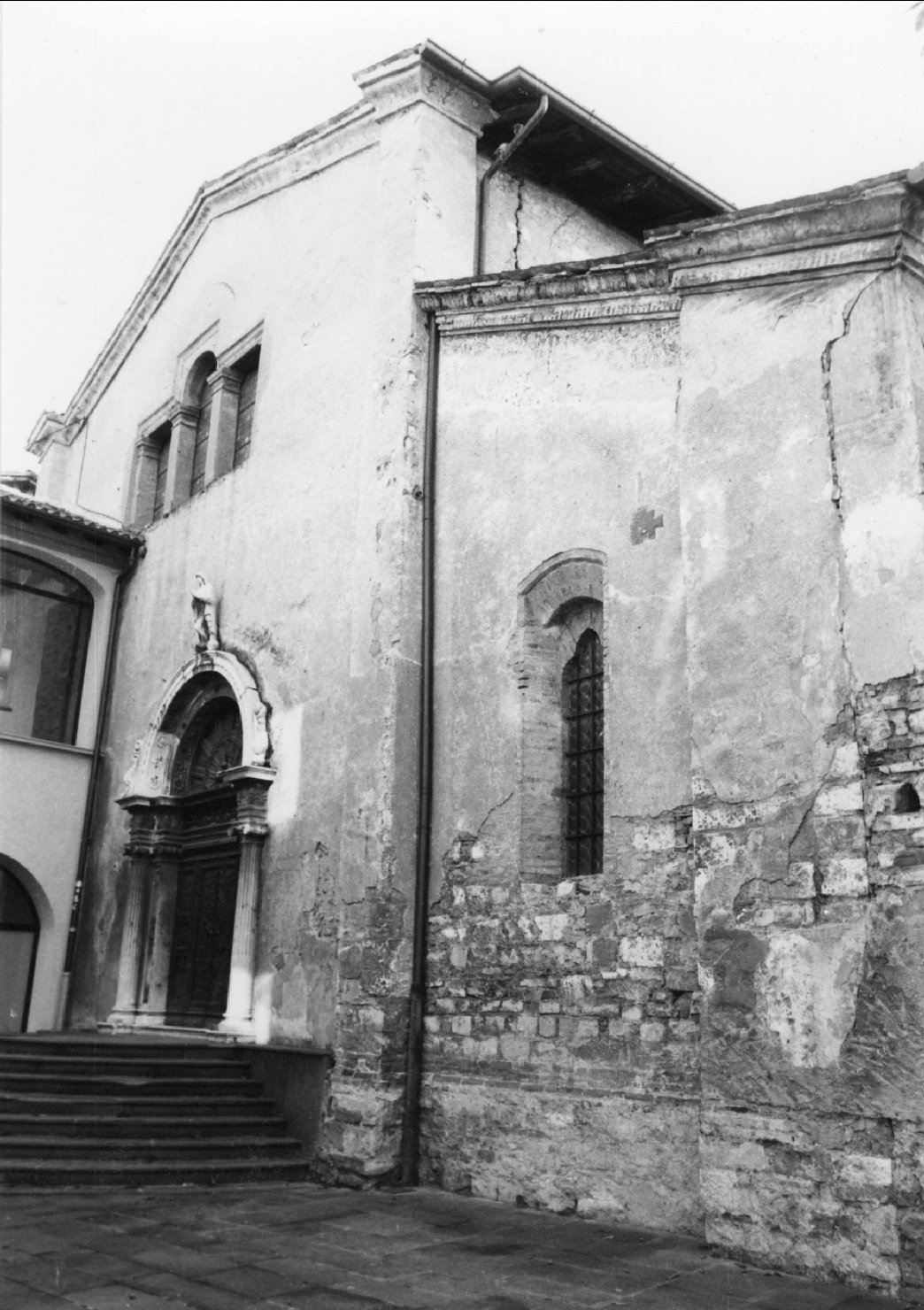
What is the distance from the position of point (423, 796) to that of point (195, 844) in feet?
11.9

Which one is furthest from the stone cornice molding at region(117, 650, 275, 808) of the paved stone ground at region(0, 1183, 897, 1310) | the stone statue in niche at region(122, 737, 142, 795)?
the paved stone ground at region(0, 1183, 897, 1310)

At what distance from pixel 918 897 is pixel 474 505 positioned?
13.9 feet

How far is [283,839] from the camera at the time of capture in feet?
29.8

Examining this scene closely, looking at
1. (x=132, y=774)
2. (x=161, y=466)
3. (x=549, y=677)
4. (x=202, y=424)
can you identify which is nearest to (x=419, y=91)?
(x=202, y=424)

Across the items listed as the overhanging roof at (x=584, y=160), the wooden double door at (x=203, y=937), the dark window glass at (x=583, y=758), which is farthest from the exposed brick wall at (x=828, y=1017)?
the overhanging roof at (x=584, y=160)

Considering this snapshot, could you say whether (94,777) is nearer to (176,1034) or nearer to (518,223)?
(176,1034)

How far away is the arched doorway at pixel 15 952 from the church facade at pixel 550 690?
0.53 meters

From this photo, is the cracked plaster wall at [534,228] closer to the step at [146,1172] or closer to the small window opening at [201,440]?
the small window opening at [201,440]

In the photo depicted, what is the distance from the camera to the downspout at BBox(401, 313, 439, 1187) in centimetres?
736

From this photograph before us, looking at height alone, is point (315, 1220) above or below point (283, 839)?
below

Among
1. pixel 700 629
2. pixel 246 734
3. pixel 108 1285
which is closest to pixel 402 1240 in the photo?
pixel 108 1285

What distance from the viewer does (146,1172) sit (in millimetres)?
7188

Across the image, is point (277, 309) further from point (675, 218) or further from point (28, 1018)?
point (28, 1018)

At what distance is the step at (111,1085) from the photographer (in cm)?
807
